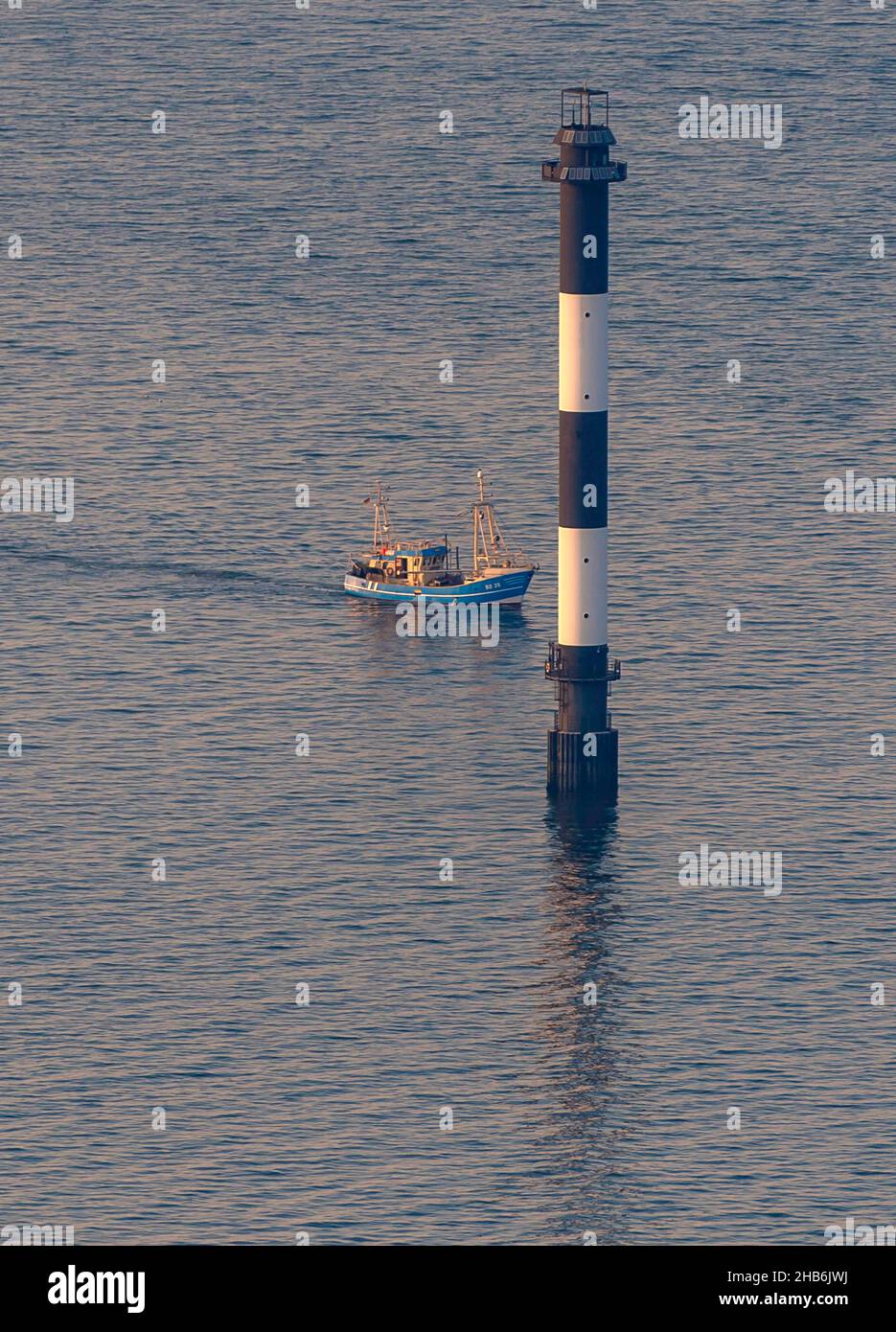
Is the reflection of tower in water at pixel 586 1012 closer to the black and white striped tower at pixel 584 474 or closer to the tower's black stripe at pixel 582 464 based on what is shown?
the black and white striped tower at pixel 584 474

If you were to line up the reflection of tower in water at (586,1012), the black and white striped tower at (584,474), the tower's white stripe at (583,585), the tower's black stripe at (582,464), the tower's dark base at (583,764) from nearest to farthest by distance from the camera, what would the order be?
the reflection of tower in water at (586,1012)
the black and white striped tower at (584,474)
the tower's black stripe at (582,464)
the tower's white stripe at (583,585)
the tower's dark base at (583,764)

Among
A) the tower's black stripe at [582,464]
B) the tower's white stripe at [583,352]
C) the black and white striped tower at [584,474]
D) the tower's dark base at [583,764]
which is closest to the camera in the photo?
the tower's white stripe at [583,352]

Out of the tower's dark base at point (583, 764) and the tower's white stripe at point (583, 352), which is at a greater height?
the tower's white stripe at point (583, 352)

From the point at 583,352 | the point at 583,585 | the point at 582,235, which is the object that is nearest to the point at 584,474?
the point at 583,585

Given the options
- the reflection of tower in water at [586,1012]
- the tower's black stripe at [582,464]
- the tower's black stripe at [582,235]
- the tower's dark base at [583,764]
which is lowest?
the reflection of tower in water at [586,1012]

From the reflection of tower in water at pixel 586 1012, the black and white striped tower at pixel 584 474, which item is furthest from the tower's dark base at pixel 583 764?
the reflection of tower in water at pixel 586 1012

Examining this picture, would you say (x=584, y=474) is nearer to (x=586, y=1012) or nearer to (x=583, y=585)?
(x=583, y=585)
